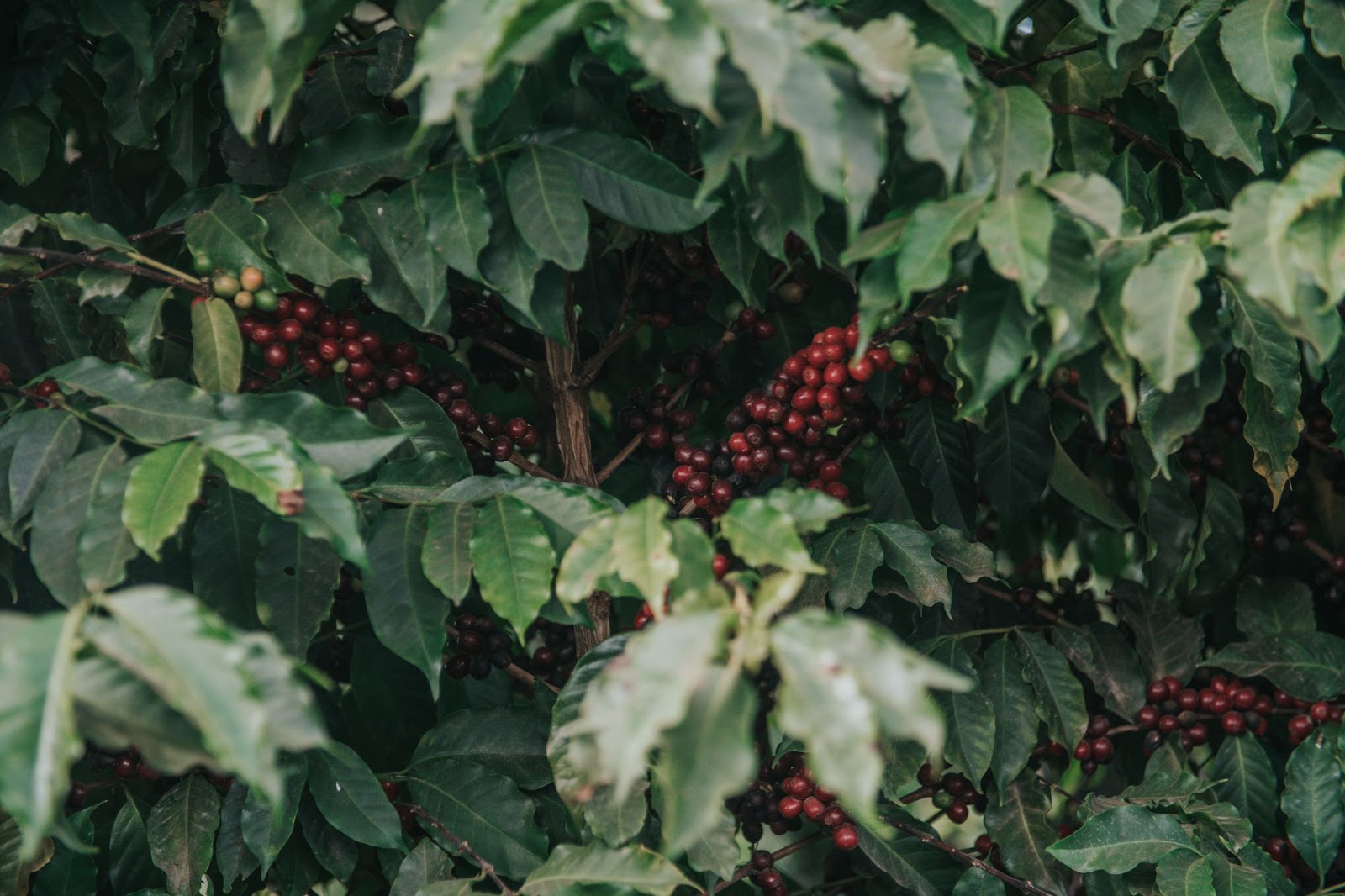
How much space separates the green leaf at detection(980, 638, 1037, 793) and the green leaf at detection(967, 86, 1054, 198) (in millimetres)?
627

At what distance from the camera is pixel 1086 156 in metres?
1.45

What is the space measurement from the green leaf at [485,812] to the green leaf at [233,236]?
572 millimetres

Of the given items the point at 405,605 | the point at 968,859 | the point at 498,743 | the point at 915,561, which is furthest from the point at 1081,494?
the point at 405,605

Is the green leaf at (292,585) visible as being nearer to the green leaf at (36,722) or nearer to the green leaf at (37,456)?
the green leaf at (37,456)

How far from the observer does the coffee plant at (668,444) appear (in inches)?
34.9

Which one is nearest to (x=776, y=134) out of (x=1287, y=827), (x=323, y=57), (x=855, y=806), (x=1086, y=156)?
(x=855, y=806)

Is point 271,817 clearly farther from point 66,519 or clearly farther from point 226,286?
point 226,286

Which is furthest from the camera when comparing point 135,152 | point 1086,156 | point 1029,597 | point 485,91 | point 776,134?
point 135,152

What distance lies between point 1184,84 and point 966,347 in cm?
55

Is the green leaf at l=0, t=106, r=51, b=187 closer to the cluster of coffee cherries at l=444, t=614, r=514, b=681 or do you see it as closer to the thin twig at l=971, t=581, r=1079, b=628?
→ the cluster of coffee cherries at l=444, t=614, r=514, b=681

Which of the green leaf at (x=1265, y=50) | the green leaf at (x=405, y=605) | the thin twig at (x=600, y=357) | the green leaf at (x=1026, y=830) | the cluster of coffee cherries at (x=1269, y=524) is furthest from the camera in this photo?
the cluster of coffee cherries at (x=1269, y=524)

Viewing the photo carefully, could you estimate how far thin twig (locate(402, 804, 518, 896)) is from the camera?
130 cm

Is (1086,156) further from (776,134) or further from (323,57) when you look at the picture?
(323,57)

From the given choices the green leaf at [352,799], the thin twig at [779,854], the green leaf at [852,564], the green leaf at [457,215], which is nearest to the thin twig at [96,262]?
the green leaf at [457,215]
